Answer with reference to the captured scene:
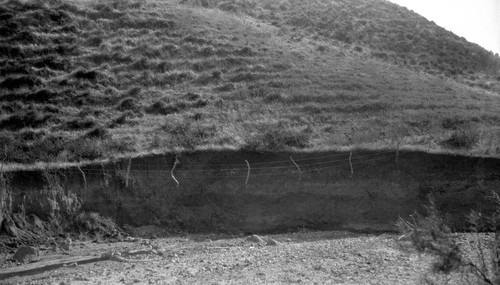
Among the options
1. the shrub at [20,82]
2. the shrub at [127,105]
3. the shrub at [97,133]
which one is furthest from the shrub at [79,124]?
the shrub at [20,82]

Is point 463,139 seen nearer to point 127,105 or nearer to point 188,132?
point 188,132

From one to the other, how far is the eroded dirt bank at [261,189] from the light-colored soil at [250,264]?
6.17ft

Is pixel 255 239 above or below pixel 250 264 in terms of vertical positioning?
below

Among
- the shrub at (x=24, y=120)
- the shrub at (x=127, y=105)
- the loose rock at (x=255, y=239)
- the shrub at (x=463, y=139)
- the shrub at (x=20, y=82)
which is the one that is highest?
the shrub at (x=463, y=139)

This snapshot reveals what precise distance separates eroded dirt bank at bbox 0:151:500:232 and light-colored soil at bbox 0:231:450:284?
6.17 feet

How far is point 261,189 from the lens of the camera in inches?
856

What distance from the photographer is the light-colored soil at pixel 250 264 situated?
13.9 metres

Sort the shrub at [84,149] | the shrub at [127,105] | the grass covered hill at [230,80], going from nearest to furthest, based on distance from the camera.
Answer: the shrub at [84,149]
the grass covered hill at [230,80]
the shrub at [127,105]

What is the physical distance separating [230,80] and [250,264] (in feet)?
64.6

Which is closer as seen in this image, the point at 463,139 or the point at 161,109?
the point at 463,139

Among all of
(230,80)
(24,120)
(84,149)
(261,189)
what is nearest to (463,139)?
(261,189)

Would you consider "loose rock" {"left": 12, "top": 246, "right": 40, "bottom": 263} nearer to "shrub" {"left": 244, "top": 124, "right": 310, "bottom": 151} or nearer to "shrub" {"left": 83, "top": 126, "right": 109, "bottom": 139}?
"shrub" {"left": 83, "top": 126, "right": 109, "bottom": 139}

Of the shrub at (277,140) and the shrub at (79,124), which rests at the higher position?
the shrub at (277,140)

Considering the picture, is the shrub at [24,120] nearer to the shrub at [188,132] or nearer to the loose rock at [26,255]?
the shrub at [188,132]
